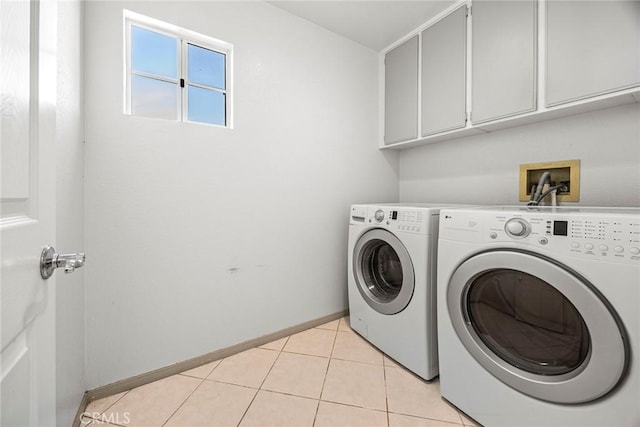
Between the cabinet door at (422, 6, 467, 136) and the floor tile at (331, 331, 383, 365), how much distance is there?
58.7 inches

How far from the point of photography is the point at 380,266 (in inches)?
67.6

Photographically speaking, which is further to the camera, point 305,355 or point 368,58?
point 368,58

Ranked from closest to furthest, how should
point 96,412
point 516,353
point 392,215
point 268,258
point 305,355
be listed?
1. point 516,353
2. point 96,412
3. point 392,215
4. point 305,355
5. point 268,258

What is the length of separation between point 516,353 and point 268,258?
4.31 ft

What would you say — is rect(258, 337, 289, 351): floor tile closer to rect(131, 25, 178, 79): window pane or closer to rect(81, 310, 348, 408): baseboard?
rect(81, 310, 348, 408): baseboard

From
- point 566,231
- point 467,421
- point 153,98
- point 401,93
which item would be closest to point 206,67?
point 153,98

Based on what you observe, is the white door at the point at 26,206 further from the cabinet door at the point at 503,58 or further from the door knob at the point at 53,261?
the cabinet door at the point at 503,58

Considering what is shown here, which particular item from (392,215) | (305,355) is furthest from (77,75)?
(305,355)

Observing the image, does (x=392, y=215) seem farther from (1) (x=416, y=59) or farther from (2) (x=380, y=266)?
(1) (x=416, y=59)

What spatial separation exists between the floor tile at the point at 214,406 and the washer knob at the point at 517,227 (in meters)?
1.34

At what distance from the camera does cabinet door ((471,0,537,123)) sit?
1.32 metres

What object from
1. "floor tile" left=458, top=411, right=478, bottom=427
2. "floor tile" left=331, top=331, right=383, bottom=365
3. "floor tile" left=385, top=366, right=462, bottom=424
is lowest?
"floor tile" left=458, top=411, right=478, bottom=427

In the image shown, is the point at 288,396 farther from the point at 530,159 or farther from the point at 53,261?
the point at 530,159

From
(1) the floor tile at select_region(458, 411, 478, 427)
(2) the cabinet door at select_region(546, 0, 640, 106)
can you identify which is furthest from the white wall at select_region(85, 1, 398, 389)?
(2) the cabinet door at select_region(546, 0, 640, 106)
